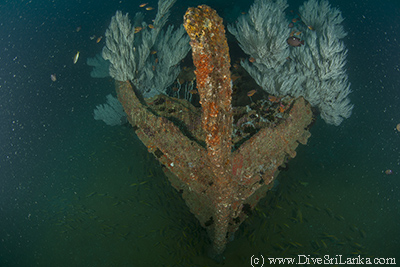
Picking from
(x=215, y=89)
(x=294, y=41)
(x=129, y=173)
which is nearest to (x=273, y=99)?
(x=294, y=41)

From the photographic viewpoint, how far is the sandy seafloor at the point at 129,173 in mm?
4688

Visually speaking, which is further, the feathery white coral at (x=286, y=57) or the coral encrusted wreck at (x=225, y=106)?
the feathery white coral at (x=286, y=57)

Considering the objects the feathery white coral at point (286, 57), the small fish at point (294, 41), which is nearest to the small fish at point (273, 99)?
the feathery white coral at point (286, 57)

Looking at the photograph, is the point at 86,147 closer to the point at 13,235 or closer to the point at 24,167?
the point at 24,167

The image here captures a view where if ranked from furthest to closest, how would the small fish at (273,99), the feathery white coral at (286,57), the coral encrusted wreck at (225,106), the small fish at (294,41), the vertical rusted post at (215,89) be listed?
the small fish at (294,41)
the feathery white coral at (286,57)
the small fish at (273,99)
the coral encrusted wreck at (225,106)
the vertical rusted post at (215,89)

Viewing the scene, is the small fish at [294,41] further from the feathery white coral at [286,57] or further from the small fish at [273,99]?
the small fish at [273,99]

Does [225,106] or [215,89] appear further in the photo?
[225,106]

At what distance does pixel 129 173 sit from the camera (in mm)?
5434

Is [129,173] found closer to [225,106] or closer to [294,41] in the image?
[225,106]

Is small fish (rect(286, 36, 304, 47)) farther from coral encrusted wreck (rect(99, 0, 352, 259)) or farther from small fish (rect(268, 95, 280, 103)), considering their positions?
small fish (rect(268, 95, 280, 103))

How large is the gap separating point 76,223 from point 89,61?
385cm

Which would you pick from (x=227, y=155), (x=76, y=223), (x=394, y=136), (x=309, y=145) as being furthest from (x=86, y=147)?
(x=394, y=136)

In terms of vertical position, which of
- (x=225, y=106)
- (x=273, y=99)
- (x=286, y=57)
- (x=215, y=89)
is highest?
(x=215, y=89)

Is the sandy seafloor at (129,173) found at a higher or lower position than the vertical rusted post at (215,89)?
lower
